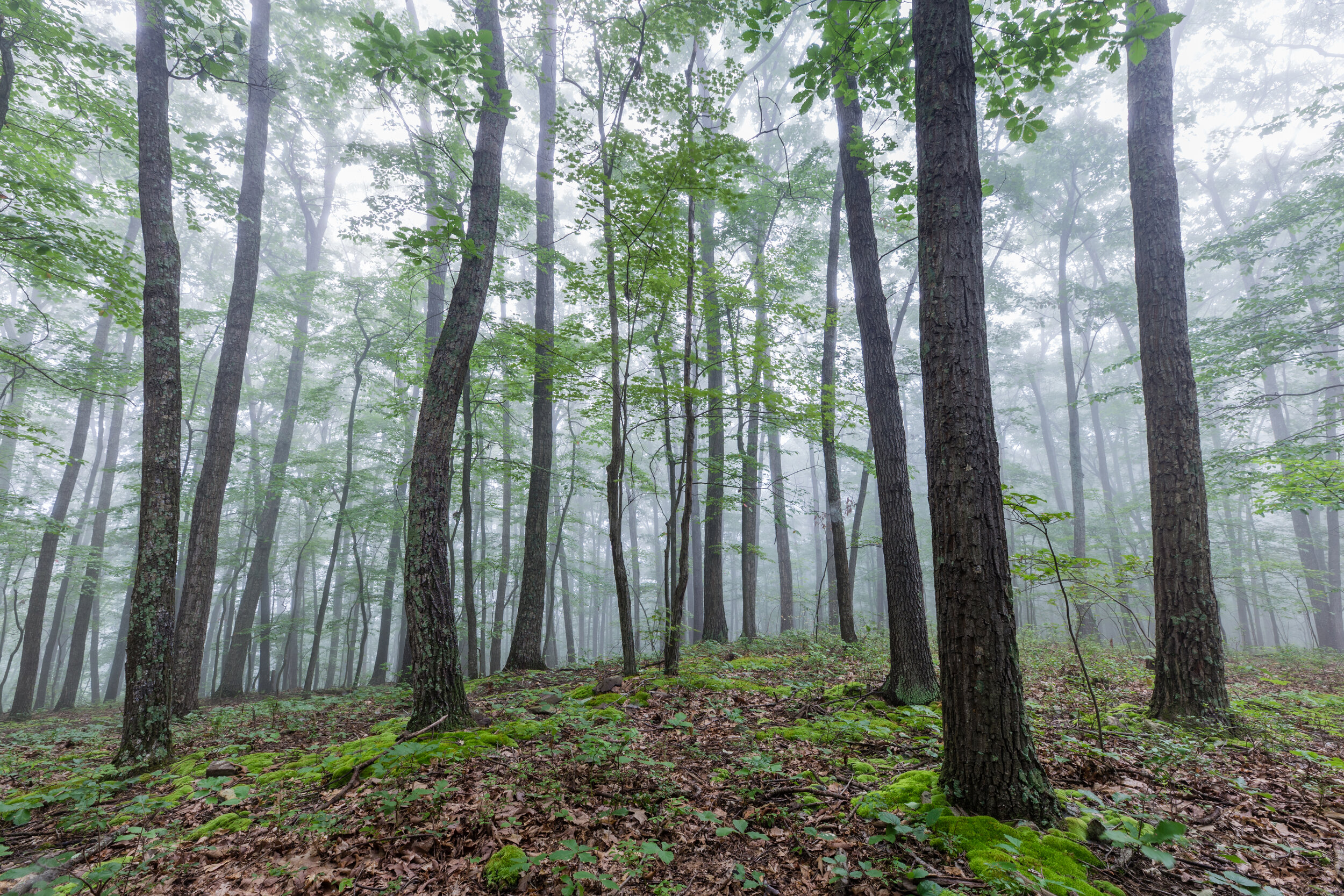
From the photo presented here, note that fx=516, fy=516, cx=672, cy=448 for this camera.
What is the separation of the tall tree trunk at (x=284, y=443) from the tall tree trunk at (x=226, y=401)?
93.3 inches

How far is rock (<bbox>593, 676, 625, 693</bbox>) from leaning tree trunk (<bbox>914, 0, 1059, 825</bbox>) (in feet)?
13.6

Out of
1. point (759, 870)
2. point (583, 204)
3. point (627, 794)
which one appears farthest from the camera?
point (583, 204)

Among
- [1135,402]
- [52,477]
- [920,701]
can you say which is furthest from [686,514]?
[52,477]

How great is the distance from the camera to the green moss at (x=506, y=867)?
2.70m

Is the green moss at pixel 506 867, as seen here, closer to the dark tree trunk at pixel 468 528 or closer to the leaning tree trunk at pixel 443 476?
the leaning tree trunk at pixel 443 476

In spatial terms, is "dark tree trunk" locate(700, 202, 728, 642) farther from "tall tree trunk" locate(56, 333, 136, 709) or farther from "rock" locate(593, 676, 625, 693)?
"tall tree trunk" locate(56, 333, 136, 709)

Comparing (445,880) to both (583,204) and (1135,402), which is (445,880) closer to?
(583,204)

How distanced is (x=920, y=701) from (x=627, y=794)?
339cm

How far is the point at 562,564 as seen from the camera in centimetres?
2098

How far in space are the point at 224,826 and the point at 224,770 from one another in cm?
135

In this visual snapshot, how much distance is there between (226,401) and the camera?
842 cm

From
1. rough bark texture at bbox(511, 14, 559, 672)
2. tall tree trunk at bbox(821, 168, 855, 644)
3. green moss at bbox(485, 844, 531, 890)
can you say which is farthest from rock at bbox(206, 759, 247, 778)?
tall tree trunk at bbox(821, 168, 855, 644)

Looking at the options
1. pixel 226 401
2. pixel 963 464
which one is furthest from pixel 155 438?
pixel 963 464

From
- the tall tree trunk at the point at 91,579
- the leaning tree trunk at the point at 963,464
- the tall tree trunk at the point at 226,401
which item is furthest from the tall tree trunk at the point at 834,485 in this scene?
the tall tree trunk at the point at 91,579
